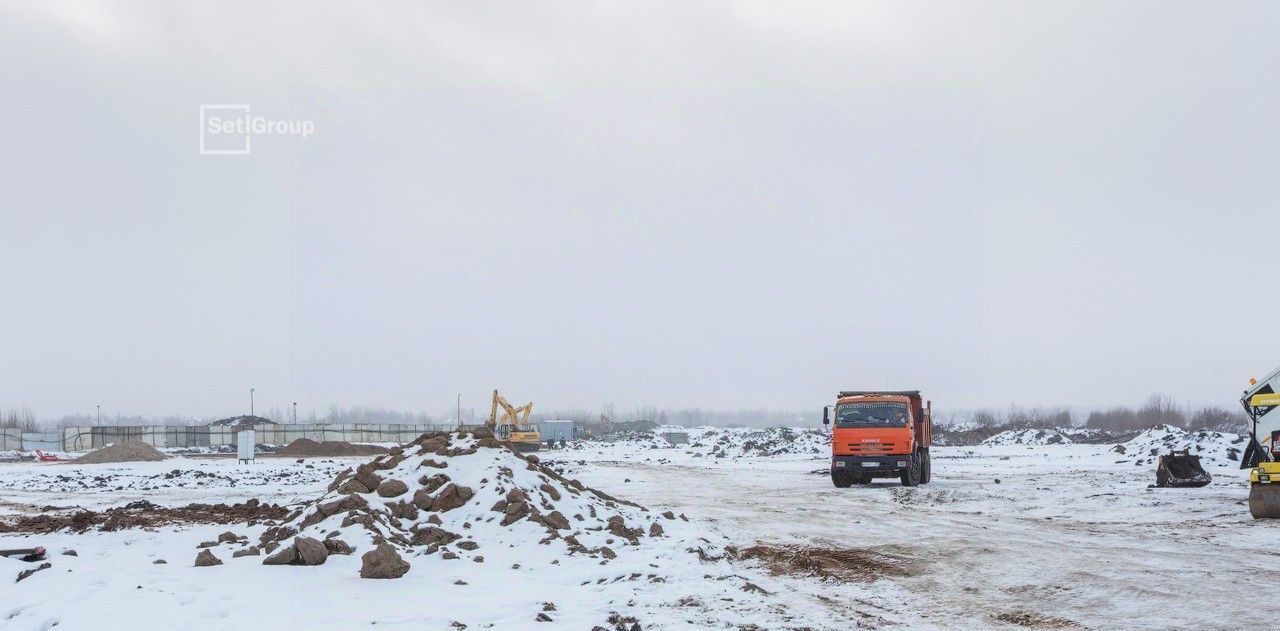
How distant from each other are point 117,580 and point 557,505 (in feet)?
23.9

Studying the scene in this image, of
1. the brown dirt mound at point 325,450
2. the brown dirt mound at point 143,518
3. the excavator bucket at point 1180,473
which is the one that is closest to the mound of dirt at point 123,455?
the brown dirt mound at point 325,450

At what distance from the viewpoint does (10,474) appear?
41.6 m

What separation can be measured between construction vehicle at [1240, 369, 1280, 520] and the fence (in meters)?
71.6

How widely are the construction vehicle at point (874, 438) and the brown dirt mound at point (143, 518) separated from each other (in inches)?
628

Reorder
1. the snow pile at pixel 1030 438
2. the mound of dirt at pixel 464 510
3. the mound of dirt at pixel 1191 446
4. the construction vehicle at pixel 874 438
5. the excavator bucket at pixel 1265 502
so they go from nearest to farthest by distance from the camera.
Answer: the mound of dirt at pixel 464 510, the excavator bucket at pixel 1265 502, the construction vehicle at pixel 874 438, the mound of dirt at pixel 1191 446, the snow pile at pixel 1030 438

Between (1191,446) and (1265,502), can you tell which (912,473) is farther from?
(1191,446)

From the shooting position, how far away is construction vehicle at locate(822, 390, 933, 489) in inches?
1116

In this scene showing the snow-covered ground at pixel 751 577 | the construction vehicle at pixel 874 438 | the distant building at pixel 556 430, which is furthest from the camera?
the distant building at pixel 556 430

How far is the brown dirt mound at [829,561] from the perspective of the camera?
514 inches

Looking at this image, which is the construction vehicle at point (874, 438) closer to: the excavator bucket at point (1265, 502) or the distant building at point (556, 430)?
the excavator bucket at point (1265, 502)

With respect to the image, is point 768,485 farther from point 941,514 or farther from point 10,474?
point 10,474

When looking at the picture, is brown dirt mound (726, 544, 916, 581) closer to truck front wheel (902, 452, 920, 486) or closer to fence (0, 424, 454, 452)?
truck front wheel (902, 452, 920, 486)

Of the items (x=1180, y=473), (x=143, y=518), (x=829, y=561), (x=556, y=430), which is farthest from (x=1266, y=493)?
(x=556, y=430)

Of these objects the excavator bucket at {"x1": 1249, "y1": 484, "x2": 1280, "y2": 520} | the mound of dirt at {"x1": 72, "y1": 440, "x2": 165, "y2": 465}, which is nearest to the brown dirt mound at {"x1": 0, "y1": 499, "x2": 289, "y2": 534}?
the excavator bucket at {"x1": 1249, "y1": 484, "x2": 1280, "y2": 520}
